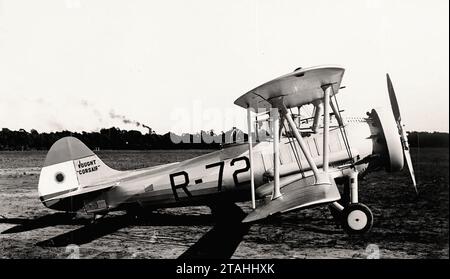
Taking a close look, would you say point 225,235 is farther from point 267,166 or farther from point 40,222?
point 40,222

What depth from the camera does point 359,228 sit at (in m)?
5.29

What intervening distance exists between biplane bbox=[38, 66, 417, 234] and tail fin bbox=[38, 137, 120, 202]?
0.7 inches

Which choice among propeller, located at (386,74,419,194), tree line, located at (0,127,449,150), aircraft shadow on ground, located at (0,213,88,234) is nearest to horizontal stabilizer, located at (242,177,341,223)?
propeller, located at (386,74,419,194)

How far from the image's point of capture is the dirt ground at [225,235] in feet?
17.8

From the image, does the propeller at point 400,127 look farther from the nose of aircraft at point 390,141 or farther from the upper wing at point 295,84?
the upper wing at point 295,84

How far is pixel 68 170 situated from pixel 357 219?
5.04 meters

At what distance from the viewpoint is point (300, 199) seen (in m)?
4.75

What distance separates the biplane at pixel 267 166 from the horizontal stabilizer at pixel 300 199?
0.06 meters

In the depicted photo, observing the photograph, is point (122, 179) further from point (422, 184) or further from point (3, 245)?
point (422, 184)

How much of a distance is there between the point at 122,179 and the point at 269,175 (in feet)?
8.81

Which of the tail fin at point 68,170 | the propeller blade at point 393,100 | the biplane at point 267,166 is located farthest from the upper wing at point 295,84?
the tail fin at point 68,170

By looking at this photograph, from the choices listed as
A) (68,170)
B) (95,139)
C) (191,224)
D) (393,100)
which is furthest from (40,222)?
(95,139)
